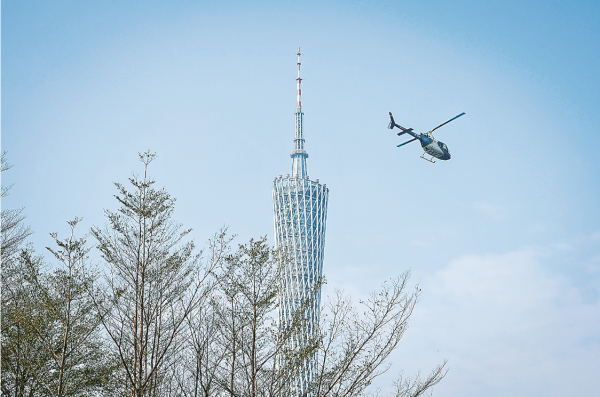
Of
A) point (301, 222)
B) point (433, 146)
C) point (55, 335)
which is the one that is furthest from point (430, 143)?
point (301, 222)

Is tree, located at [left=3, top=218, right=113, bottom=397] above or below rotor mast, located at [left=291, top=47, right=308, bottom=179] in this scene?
below

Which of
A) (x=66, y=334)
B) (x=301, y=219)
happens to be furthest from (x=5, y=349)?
(x=301, y=219)

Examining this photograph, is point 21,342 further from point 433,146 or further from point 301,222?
point 301,222

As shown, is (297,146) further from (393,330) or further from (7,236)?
(393,330)

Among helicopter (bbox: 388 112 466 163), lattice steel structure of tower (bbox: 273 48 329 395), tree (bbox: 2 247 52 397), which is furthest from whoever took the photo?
lattice steel structure of tower (bbox: 273 48 329 395)

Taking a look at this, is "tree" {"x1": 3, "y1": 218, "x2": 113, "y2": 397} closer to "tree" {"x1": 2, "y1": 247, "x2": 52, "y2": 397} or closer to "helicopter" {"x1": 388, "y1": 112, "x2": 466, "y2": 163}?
"tree" {"x1": 2, "y1": 247, "x2": 52, "y2": 397}

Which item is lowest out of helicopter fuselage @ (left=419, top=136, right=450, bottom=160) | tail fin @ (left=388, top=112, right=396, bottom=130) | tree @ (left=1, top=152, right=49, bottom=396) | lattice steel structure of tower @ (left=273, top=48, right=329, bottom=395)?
tree @ (left=1, top=152, right=49, bottom=396)

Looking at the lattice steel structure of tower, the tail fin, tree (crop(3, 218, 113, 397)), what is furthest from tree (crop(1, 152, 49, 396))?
the lattice steel structure of tower

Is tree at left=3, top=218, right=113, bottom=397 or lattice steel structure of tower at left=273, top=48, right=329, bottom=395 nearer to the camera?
A: tree at left=3, top=218, right=113, bottom=397

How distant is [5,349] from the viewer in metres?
14.4

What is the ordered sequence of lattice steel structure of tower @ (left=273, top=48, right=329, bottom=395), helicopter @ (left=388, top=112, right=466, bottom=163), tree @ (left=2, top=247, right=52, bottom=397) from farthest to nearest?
1. lattice steel structure of tower @ (left=273, top=48, right=329, bottom=395)
2. helicopter @ (left=388, top=112, right=466, bottom=163)
3. tree @ (left=2, top=247, right=52, bottom=397)

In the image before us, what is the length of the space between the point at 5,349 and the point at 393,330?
1012 centimetres

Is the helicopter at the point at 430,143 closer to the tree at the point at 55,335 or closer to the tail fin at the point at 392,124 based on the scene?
the tail fin at the point at 392,124

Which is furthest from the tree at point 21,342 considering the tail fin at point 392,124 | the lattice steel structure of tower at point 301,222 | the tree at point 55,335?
the lattice steel structure of tower at point 301,222
